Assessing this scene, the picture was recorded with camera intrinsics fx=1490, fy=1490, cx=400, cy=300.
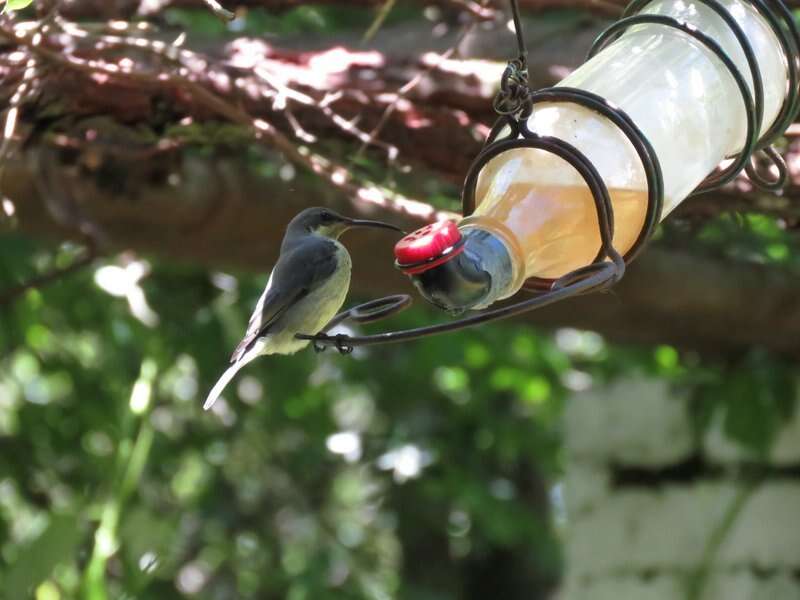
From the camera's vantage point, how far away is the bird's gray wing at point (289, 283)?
2986 millimetres

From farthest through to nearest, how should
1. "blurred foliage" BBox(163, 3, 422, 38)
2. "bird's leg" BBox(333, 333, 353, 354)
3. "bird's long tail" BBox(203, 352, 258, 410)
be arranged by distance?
"blurred foliage" BBox(163, 3, 422, 38)
"bird's long tail" BBox(203, 352, 258, 410)
"bird's leg" BBox(333, 333, 353, 354)

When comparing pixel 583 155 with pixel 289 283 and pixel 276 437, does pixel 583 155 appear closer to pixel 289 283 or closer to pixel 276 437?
pixel 289 283

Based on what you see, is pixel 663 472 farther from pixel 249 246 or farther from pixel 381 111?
pixel 381 111

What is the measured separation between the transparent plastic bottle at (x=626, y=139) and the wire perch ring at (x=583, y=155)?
0.02 meters

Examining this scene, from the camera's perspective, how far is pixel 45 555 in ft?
11.4

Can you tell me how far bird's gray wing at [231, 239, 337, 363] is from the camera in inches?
118

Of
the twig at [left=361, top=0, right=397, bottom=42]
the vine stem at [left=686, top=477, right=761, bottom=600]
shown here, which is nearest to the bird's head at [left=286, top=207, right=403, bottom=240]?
the twig at [left=361, top=0, right=397, bottom=42]

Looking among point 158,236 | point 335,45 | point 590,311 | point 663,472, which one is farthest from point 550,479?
point 335,45

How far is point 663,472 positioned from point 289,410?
185 cm

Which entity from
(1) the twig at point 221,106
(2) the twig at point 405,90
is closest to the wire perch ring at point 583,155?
(1) the twig at point 221,106

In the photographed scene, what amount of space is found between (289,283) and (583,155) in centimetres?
152

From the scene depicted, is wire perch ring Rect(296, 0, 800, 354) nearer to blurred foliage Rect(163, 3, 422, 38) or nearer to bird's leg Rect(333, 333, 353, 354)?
bird's leg Rect(333, 333, 353, 354)

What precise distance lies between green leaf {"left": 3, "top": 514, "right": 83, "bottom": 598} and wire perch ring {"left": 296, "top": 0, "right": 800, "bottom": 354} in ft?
5.84

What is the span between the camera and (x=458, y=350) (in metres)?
5.69
